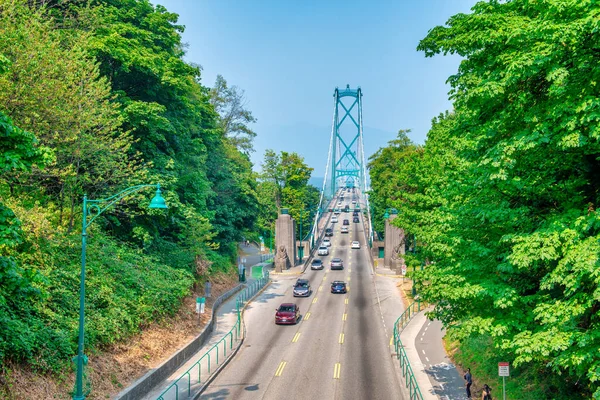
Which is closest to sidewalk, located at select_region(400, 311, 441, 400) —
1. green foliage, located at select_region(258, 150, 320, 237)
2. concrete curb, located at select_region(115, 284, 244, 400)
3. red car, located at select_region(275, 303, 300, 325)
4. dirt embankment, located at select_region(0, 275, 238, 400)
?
red car, located at select_region(275, 303, 300, 325)

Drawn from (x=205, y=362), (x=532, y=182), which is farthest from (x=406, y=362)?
(x=532, y=182)

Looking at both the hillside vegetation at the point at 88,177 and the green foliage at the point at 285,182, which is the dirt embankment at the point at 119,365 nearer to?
the hillside vegetation at the point at 88,177

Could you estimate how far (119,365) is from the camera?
56.8ft

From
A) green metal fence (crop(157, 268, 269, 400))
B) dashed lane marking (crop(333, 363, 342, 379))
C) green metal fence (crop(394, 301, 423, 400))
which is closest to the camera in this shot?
green metal fence (crop(394, 301, 423, 400))

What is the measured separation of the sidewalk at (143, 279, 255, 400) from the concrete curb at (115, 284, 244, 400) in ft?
0.57

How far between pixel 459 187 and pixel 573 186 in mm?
3228

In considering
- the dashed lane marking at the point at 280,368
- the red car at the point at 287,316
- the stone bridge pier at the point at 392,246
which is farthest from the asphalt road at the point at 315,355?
the stone bridge pier at the point at 392,246

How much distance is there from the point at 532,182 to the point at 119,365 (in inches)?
621

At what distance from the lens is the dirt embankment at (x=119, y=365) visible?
507 inches

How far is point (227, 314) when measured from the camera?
102 ft

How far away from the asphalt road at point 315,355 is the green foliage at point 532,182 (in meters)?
6.41

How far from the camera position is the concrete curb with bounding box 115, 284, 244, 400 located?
1600 cm

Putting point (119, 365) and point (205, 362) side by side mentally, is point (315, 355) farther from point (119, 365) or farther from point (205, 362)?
point (119, 365)

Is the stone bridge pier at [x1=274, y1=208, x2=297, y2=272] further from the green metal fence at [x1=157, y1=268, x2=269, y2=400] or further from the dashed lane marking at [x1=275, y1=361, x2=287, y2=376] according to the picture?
the dashed lane marking at [x1=275, y1=361, x2=287, y2=376]
